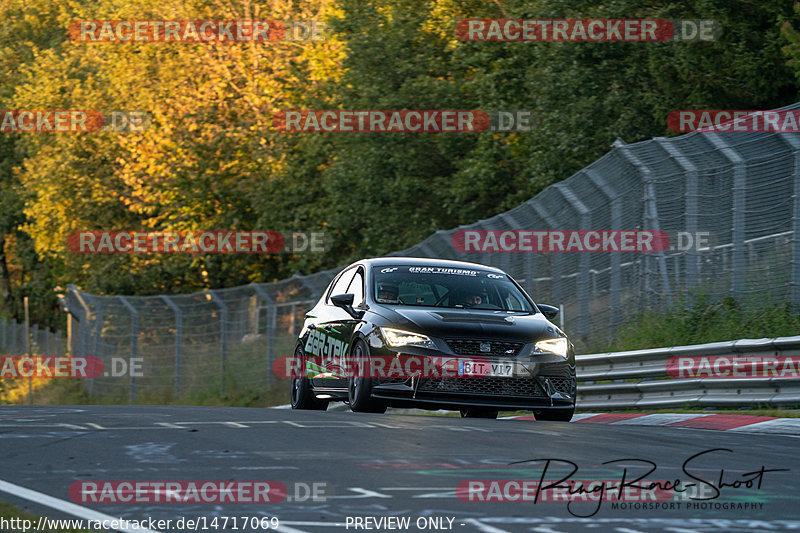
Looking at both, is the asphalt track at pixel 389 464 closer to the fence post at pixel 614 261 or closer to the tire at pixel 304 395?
the tire at pixel 304 395

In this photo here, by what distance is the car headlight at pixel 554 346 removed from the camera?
12566 mm

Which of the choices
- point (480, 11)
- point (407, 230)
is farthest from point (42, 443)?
point (480, 11)

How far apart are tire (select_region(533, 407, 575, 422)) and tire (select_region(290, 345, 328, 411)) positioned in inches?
108

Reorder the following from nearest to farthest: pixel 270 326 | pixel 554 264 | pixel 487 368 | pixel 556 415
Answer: pixel 487 368, pixel 556 415, pixel 554 264, pixel 270 326

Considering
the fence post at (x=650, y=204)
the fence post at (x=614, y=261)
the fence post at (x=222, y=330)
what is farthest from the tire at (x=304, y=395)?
the fence post at (x=222, y=330)

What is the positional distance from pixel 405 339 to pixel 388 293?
4.11 feet

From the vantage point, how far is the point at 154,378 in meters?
30.8

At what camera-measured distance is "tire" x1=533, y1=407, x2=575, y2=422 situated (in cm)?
1291

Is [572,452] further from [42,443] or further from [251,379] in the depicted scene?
[251,379]

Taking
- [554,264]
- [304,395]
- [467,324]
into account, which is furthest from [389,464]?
[554,264]

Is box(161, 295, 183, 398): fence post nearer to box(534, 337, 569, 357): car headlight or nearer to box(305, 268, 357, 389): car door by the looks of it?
box(305, 268, 357, 389): car door

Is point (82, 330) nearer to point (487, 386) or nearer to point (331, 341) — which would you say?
point (331, 341)

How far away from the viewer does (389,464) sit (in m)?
8.31

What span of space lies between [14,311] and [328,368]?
207ft
